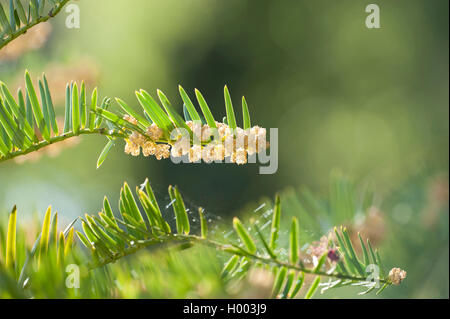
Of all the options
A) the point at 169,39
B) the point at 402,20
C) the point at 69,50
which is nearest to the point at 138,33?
the point at 169,39

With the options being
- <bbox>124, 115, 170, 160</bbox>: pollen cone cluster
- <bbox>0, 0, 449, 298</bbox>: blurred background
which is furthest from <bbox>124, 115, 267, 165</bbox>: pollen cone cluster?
<bbox>0, 0, 449, 298</bbox>: blurred background

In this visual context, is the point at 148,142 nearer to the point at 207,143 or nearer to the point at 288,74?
the point at 207,143

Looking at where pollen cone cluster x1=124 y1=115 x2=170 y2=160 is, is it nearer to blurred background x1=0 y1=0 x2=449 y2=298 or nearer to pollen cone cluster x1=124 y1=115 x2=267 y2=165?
pollen cone cluster x1=124 y1=115 x2=267 y2=165

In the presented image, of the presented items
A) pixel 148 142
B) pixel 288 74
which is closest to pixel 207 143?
pixel 148 142

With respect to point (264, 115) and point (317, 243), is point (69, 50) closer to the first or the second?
point (317, 243)

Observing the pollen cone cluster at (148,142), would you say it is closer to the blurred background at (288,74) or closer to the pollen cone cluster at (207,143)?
the pollen cone cluster at (207,143)
